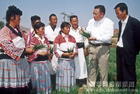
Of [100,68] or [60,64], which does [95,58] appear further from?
[60,64]

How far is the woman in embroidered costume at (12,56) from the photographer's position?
250 centimetres

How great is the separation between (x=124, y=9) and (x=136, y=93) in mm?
965

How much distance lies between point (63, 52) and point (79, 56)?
0.44 meters

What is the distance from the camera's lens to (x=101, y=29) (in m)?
3.28

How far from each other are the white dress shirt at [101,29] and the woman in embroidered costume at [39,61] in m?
0.70

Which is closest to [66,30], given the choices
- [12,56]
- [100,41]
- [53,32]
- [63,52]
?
[63,52]

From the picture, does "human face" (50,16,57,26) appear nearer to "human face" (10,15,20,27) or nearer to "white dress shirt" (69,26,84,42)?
"white dress shirt" (69,26,84,42)

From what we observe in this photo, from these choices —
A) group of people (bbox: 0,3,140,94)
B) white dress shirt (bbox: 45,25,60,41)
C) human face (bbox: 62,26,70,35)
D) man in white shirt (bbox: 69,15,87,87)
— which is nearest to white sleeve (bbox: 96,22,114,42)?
group of people (bbox: 0,3,140,94)

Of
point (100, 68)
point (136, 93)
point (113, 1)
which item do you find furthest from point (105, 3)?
point (136, 93)

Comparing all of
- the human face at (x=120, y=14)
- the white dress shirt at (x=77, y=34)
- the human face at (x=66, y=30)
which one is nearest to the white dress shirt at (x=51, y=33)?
the white dress shirt at (x=77, y=34)

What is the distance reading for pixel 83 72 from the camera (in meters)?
3.48

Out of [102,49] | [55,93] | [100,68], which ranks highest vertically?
[102,49]

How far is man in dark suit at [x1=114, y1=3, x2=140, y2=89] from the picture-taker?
2943mm

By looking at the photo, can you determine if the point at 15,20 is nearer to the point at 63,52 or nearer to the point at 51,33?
the point at 63,52
